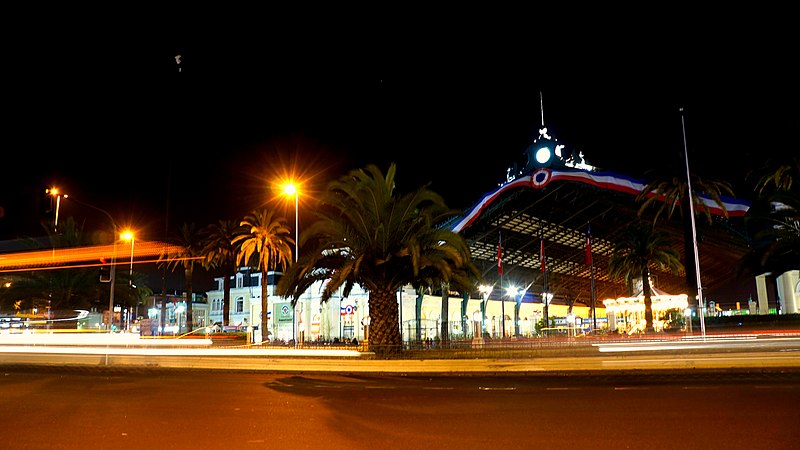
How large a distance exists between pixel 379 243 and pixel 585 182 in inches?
1224

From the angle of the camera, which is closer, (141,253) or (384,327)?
(384,327)

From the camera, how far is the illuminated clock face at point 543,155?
52250mm

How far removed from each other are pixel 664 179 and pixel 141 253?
40.5m

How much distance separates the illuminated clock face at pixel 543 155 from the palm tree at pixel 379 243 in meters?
31.7

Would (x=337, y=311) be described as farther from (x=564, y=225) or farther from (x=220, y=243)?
(x=564, y=225)

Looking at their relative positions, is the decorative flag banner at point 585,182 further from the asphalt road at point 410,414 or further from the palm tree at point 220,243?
the asphalt road at point 410,414

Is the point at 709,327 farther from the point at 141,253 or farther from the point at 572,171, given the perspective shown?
the point at 141,253

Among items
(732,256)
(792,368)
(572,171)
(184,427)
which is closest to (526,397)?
(184,427)

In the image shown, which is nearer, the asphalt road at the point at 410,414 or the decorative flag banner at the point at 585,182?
the asphalt road at the point at 410,414

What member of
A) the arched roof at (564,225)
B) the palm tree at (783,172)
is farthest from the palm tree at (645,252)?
the palm tree at (783,172)

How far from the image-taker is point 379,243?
21984 mm

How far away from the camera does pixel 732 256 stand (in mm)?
66875

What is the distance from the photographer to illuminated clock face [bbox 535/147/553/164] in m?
52.2

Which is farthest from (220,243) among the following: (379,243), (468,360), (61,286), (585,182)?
(468,360)
